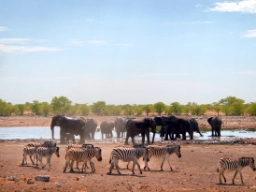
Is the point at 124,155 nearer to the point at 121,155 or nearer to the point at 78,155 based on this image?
the point at 121,155

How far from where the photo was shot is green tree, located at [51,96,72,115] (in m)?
91.9

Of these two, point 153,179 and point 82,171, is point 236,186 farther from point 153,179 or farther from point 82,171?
point 82,171

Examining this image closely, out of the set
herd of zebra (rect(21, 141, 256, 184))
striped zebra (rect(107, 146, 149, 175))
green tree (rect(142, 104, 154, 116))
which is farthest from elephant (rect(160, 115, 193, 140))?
green tree (rect(142, 104, 154, 116))

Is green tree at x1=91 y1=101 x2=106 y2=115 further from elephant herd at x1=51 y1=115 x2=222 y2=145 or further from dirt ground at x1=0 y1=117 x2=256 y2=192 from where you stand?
dirt ground at x1=0 y1=117 x2=256 y2=192

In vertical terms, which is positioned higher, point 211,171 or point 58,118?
point 58,118

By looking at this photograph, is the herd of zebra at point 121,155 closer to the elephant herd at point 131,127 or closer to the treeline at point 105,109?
the elephant herd at point 131,127

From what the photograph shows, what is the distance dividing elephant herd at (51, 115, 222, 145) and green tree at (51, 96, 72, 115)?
5281cm

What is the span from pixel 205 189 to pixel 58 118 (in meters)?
18.0

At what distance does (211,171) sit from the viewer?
1909 centimetres

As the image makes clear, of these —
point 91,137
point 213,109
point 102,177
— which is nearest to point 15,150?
point 102,177

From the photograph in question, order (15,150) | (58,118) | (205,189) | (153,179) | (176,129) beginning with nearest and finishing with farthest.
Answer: (205,189), (153,179), (15,150), (58,118), (176,129)

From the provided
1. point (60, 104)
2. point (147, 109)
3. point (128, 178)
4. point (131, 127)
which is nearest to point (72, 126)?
point (131, 127)

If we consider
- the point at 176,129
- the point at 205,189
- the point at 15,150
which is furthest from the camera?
the point at 176,129

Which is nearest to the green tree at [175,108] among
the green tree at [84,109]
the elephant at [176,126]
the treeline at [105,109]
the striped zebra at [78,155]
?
the treeline at [105,109]
